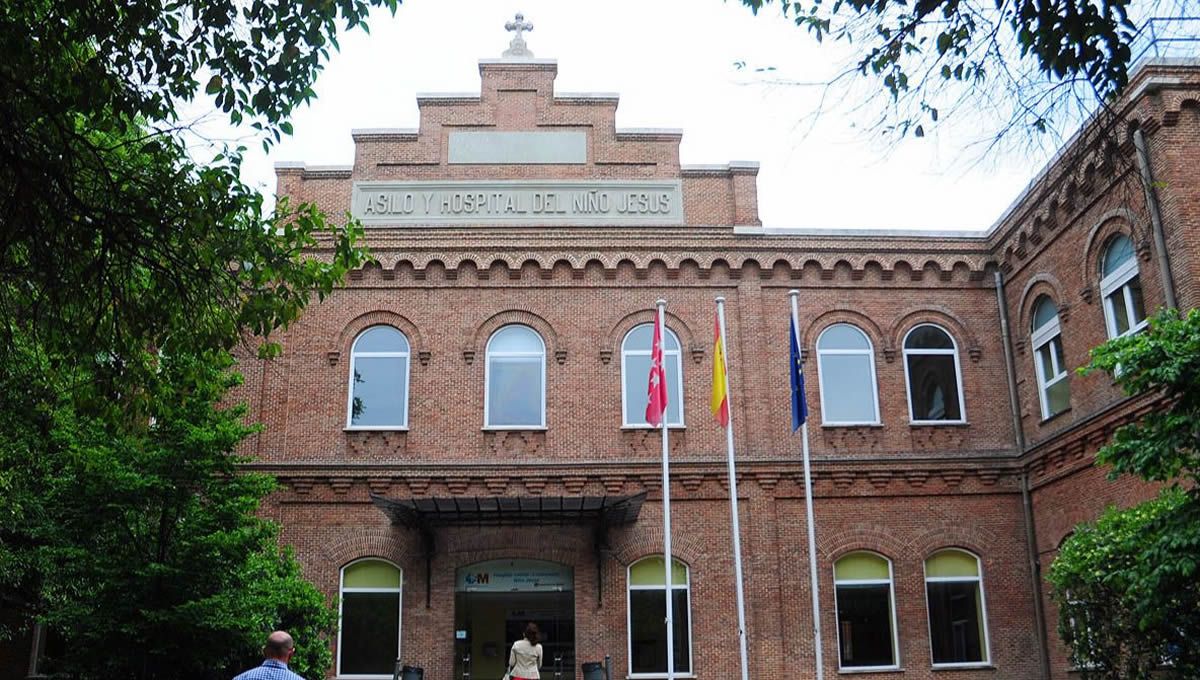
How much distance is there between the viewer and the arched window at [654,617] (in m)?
19.3

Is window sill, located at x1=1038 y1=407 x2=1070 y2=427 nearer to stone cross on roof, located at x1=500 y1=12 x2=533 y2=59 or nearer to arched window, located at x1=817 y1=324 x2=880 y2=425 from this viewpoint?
arched window, located at x1=817 y1=324 x2=880 y2=425

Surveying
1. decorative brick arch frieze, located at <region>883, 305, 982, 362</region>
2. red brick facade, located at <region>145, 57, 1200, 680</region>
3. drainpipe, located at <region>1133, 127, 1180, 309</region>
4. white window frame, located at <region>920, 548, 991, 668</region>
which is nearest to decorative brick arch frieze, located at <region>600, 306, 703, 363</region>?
red brick facade, located at <region>145, 57, 1200, 680</region>

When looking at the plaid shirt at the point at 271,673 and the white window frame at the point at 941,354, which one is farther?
the white window frame at the point at 941,354

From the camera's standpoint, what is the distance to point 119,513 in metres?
15.1

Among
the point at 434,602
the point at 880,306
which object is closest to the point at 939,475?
the point at 880,306

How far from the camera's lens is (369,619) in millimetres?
19391

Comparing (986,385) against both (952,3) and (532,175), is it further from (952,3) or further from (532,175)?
(952,3)

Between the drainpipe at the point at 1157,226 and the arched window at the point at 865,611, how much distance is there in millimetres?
6817

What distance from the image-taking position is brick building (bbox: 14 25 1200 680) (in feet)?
63.5

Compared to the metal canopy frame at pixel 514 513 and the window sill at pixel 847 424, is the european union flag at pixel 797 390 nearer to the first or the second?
the window sill at pixel 847 424

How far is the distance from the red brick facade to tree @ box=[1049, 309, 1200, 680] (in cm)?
479

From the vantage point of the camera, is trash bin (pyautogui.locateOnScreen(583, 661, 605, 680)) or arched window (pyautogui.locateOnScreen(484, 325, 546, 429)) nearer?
trash bin (pyautogui.locateOnScreen(583, 661, 605, 680))

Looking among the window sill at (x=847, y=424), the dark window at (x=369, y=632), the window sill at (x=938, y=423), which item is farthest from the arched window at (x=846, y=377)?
the dark window at (x=369, y=632)

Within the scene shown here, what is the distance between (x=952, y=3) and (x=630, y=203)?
14.6 metres
